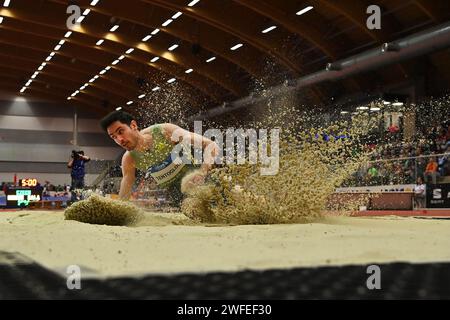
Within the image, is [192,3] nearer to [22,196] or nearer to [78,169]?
[78,169]

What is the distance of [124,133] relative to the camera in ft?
18.0

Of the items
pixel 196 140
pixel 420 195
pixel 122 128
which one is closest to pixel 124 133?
pixel 122 128

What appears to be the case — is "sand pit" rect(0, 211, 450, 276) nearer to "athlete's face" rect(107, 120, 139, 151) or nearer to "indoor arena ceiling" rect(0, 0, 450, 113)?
"athlete's face" rect(107, 120, 139, 151)

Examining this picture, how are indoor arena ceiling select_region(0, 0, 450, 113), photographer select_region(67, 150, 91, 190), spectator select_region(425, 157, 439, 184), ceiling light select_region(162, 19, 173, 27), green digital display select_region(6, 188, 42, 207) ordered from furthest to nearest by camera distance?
ceiling light select_region(162, 19, 173, 27)
indoor arena ceiling select_region(0, 0, 450, 113)
green digital display select_region(6, 188, 42, 207)
photographer select_region(67, 150, 91, 190)
spectator select_region(425, 157, 439, 184)

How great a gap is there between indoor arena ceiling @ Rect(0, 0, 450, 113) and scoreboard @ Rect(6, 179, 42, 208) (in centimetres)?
808

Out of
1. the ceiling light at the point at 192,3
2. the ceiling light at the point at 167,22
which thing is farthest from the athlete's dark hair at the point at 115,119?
the ceiling light at the point at 167,22

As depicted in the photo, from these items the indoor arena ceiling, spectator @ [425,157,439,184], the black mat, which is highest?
the indoor arena ceiling

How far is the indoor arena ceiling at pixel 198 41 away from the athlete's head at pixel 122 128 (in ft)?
47.2

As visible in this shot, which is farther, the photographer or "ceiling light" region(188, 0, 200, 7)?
"ceiling light" region(188, 0, 200, 7)

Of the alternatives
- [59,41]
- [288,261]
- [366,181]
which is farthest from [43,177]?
[288,261]

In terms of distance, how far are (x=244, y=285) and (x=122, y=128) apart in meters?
4.40

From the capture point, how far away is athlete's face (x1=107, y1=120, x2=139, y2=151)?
5.41 m

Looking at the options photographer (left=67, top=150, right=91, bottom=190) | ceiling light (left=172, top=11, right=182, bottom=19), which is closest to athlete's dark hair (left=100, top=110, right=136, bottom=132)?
photographer (left=67, top=150, right=91, bottom=190)

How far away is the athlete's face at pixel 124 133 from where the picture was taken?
5.41 m
